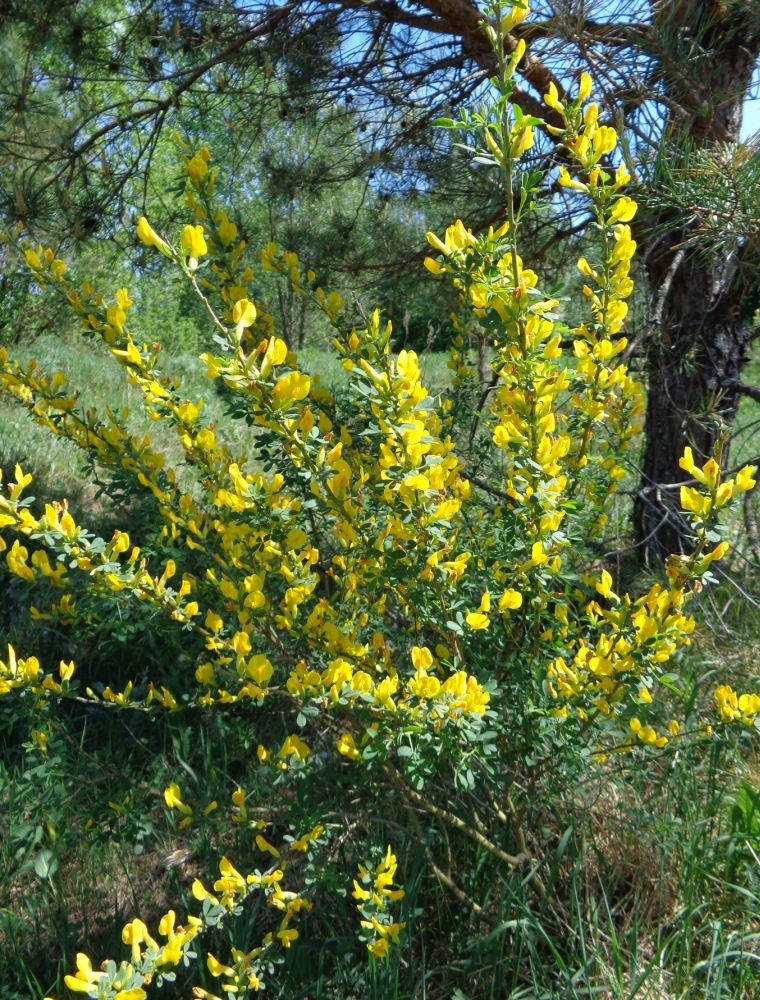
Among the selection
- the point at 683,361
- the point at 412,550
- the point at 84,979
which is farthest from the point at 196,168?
the point at 683,361

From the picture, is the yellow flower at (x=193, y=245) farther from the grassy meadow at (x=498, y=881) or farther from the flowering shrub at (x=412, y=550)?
the grassy meadow at (x=498, y=881)

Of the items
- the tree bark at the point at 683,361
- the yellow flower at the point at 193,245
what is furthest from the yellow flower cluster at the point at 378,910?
the tree bark at the point at 683,361

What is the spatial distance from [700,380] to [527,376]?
190 centimetres

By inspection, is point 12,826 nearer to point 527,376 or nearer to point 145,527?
point 145,527

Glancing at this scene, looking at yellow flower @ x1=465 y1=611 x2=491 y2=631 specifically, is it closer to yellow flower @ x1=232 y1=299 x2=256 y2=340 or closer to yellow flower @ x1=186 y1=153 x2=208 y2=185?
yellow flower @ x1=232 y1=299 x2=256 y2=340

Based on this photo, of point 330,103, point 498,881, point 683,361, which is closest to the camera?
point 498,881

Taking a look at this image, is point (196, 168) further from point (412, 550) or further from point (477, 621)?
point (477, 621)

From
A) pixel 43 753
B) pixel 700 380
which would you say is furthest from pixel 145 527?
pixel 700 380

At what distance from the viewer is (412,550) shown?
4.83 feet

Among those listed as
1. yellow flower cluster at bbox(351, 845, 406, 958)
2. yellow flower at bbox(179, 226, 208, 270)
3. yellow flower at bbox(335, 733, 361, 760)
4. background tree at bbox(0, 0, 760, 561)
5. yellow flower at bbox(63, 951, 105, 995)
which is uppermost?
background tree at bbox(0, 0, 760, 561)

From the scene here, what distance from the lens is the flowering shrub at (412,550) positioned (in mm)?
1259

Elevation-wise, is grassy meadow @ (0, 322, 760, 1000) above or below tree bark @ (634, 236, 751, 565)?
below

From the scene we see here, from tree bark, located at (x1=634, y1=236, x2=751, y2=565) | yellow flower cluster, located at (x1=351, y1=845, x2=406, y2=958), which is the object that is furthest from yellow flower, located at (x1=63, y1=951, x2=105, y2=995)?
tree bark, located at (x1=634, y1=236, x2=751, y2=565)

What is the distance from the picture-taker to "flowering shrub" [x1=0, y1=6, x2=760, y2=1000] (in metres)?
1.26
